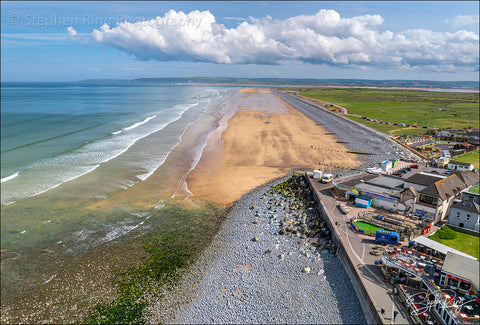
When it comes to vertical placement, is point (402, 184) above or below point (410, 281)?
above

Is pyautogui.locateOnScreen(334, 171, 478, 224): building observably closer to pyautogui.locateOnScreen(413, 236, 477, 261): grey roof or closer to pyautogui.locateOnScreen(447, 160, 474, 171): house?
pyautogui.locateOnScreen(413, 236, 477, 261): grey roof

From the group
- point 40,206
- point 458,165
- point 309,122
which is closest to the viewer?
point 40,206

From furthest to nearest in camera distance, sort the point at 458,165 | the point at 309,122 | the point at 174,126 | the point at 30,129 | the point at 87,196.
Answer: the point at 309,122
the point at 174,126
the point at 30,129
the point at 458,165
the point at 87,196

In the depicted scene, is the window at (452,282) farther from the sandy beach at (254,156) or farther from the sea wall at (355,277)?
the sandy beach at (254,156)

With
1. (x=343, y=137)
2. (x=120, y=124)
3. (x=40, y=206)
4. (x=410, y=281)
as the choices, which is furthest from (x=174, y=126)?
(x=410, y=281)

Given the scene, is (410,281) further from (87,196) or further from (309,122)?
(309,122)

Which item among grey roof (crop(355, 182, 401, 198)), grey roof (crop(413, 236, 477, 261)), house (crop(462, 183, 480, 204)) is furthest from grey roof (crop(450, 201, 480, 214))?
grey roof (crop(413, 236, 477, 261))

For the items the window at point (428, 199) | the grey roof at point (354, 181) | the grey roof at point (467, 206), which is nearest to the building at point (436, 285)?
the window at point (428, 199)
